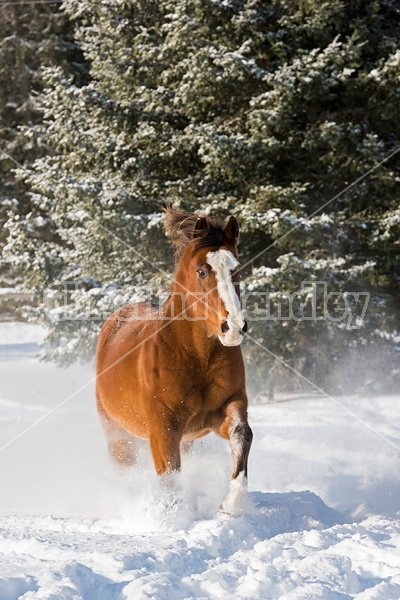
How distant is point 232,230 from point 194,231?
0.89 feet

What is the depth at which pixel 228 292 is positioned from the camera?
4.21 metres

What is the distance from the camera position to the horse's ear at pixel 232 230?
184 inches

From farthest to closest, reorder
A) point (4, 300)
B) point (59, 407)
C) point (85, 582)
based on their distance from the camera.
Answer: point (4, 300), point (59, 407), point (85, 582)

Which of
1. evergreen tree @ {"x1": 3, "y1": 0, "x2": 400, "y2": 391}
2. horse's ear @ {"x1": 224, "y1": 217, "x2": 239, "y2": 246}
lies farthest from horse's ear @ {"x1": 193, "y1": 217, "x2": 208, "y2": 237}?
evergreen tree @ {"x1": 3, "y1": 0, "x2": 400, "y2": 391}

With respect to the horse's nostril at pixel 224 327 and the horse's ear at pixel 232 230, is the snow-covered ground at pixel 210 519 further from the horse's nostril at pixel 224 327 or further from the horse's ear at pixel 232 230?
the horse's ear at pixel 232 230

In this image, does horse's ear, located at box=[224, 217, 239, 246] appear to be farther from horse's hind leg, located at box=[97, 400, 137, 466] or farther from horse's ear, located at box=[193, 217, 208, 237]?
horse's hind leg, located at box=[97, 400, 137, 466]

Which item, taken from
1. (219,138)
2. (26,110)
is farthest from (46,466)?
(26,110)

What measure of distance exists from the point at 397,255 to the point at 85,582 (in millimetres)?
9298

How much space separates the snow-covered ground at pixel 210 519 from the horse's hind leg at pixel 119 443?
5.3 inches

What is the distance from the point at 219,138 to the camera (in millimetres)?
10430

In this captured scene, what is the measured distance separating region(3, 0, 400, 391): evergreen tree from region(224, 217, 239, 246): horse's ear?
5.43 metres

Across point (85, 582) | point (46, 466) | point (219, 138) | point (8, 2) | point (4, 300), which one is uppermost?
point (8, 2)

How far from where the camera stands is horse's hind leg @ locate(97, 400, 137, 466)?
20.7ft

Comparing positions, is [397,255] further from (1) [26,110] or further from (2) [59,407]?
(1) [26,110]
